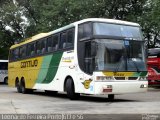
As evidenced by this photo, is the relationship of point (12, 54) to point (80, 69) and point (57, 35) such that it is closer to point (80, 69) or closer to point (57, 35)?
point (57, 35)

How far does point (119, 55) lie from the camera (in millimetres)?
17750

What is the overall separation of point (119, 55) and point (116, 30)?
1.21 meters

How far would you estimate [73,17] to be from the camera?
43438mm

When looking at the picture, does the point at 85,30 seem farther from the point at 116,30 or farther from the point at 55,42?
the point at 55,42

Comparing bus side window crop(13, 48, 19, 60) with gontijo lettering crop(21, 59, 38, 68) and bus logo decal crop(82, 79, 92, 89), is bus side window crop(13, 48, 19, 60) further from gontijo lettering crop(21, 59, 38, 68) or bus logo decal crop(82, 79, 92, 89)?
bus logo decal crop(82, 79, 92, 89)

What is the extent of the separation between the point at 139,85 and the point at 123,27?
2.57m

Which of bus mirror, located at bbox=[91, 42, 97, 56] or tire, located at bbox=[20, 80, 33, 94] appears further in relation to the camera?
tire, located at bbox=[20, 80, 33, 94]

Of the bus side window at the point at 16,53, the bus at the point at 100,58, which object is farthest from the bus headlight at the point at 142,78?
the bus side window at the point at 16,53

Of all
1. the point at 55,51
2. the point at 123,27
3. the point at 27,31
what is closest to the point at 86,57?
the point at 123,27

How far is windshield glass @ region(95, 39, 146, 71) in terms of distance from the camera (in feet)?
57.3

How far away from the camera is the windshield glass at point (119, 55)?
17.5 metres

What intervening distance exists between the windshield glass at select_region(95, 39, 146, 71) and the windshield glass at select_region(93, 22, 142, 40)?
1.05ft

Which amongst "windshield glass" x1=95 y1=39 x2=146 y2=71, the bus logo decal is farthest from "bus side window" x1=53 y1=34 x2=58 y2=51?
"windshield glass" x1=95 y1=39 x2=146 y2=71

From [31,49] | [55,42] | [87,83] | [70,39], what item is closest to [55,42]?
[55,42]
